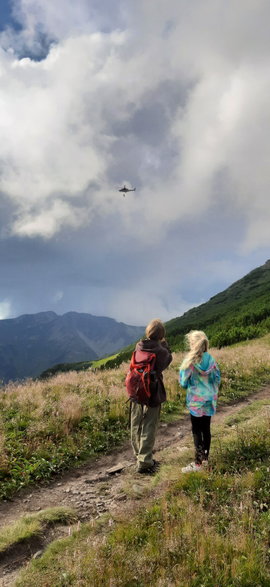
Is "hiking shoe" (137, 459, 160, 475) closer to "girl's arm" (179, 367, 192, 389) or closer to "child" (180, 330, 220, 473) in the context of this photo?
"child" (180, 330, 220, 473)

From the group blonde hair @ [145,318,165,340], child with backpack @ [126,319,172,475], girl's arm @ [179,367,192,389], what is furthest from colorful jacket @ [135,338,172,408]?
girl's arm @ [179,367,192,389]

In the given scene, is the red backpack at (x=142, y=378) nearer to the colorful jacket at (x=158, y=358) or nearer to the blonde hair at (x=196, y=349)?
the colorful jacket at (x=158, y=358)

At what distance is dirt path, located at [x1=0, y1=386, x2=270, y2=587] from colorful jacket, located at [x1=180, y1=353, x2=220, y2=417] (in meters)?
1.73

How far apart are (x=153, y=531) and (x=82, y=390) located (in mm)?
9008

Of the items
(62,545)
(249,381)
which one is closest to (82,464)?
(62,545)

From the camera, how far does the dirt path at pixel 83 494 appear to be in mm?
5148

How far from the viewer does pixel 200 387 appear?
294 inches

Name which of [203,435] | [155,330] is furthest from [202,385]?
[155,330]

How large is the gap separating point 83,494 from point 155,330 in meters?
3.61

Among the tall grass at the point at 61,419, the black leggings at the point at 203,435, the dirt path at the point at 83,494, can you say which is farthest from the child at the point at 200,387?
the tall grass at the point at 61,419

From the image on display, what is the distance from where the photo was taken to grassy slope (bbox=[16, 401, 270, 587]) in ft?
13.2

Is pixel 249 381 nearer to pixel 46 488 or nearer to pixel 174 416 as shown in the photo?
pixel 174 416

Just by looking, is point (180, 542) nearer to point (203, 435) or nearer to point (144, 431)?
point (203, 435)

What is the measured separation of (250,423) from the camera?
9.69 m
